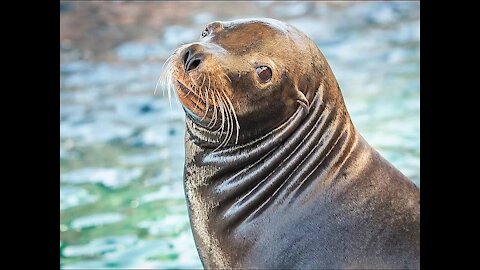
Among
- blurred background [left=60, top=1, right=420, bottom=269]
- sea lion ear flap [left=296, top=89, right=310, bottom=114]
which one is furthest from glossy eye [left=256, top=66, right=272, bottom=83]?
blurred background [left=60, top=1, right=420, bottom=269]

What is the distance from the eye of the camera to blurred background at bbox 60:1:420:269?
5391 millimetres

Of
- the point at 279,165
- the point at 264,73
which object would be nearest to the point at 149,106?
the point at 279,165

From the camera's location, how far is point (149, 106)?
6.42 metres

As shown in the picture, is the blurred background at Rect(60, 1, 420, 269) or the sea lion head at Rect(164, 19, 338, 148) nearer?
the sea lion head at Rect(164, 19, 338, 148)

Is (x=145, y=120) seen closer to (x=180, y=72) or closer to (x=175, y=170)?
(x=175, y=170)

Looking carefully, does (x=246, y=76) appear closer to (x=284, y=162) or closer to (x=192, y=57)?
(x=192, y=57)

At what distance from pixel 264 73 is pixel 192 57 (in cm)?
26

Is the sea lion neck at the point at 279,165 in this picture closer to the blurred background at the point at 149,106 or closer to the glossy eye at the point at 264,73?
the glossy eye at the point at 264,73

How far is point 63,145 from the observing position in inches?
243

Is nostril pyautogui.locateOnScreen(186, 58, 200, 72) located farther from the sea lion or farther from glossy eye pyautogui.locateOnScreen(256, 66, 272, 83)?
glossy eye pyautogui.locateOnScreen(256, 66, 272, 83)

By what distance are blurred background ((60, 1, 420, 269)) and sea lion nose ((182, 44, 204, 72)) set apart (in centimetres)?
205

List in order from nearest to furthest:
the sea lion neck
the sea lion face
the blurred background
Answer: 1. the sea lion face
2. the sea lion neck
3. the blurred background
